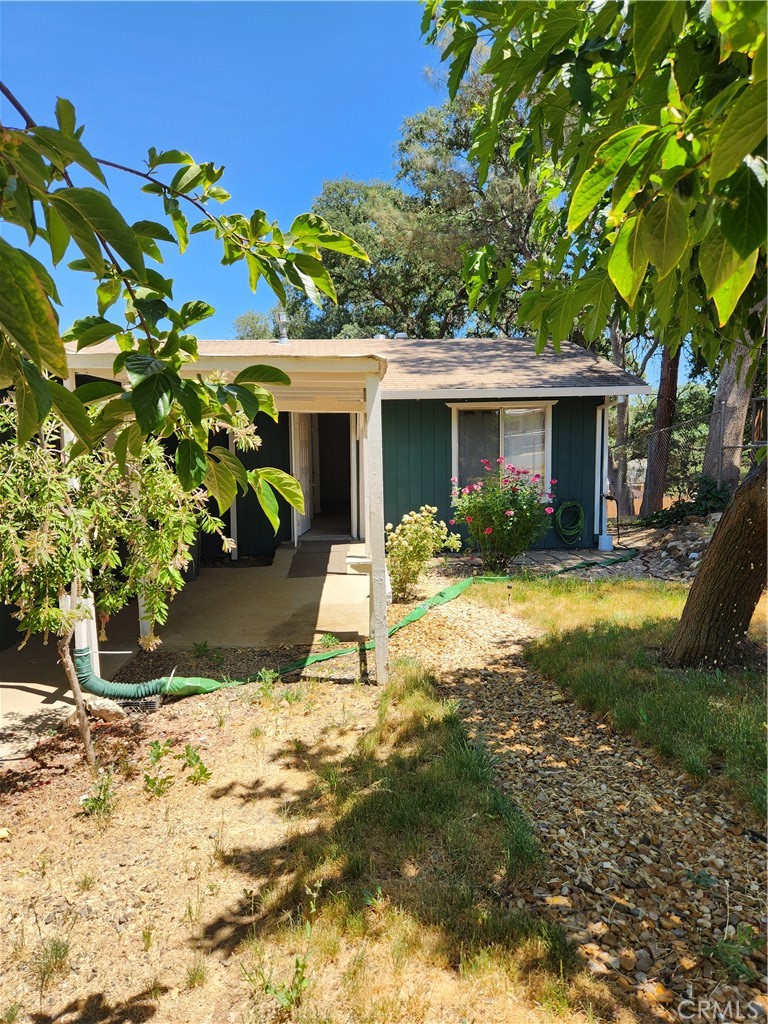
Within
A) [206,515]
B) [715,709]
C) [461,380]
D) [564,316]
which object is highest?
[461,380]

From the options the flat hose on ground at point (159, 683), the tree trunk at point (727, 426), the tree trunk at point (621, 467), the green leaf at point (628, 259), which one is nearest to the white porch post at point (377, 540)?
the flat hose on ground at point (159, 683)

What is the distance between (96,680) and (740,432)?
40.4ft

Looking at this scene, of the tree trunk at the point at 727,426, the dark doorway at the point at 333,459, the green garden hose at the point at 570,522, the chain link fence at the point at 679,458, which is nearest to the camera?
the green garden hose at the point at 570,522

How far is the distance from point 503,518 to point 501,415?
2.49 m

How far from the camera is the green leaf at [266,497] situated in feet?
3.22

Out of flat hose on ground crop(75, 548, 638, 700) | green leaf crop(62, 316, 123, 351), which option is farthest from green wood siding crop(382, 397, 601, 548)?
green leaf crop(62, 316, 123, 351)

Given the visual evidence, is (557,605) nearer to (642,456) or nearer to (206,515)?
(206,515)

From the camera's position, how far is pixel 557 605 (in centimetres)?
615

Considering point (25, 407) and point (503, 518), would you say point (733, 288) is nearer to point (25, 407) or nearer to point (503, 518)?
point (25, 407)

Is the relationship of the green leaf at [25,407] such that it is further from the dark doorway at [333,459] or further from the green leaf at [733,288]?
the dark doorway at [333,459]

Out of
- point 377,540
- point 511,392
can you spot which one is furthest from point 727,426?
point 377,540

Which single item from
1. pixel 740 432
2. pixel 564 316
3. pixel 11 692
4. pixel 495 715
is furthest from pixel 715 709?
pixel 740 432

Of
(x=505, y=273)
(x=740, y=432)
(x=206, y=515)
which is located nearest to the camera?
(x=505, y=273)

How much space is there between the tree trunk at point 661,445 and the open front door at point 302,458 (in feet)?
25.6
